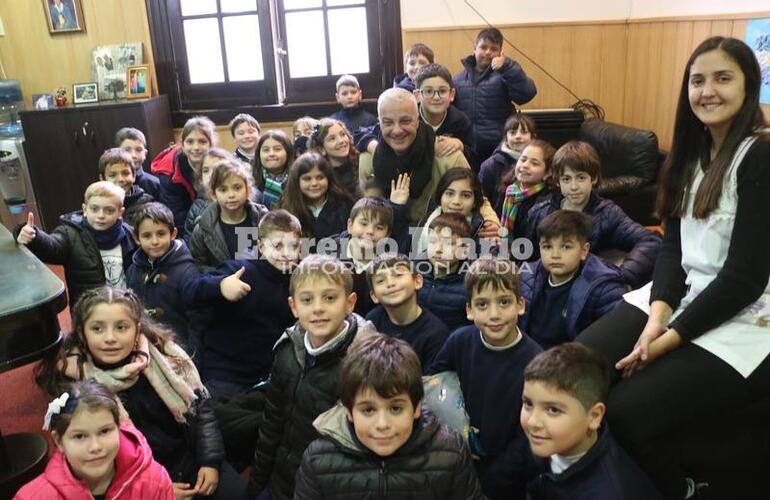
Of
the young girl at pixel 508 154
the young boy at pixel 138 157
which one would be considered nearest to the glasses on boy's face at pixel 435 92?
the young girl at pixel 508 154

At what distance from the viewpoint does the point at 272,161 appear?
3.00 meters

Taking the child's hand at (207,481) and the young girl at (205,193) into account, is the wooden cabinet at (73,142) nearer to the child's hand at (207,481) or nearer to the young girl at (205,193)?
the young girl at (205,193)

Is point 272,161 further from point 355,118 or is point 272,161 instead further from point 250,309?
point 355,118

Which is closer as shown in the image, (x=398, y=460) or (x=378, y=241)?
(x=398, y=460)

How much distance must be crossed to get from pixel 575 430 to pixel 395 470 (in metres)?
0.40

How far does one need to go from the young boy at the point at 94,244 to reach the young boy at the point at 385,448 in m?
1.53

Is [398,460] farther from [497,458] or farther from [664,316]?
[664,316]

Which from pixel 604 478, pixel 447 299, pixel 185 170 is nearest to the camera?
pixel 604 478

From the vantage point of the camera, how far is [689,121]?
1604mm

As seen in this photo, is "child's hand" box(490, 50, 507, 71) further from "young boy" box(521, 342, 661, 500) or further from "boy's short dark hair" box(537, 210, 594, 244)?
"young boy" box(521, 342, 661, 500)

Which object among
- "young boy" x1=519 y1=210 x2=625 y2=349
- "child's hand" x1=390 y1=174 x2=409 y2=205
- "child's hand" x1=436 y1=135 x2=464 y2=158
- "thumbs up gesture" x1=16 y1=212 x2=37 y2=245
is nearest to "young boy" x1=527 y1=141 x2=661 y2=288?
"young boy" x1=519 y1=210 x2=625 y2=349

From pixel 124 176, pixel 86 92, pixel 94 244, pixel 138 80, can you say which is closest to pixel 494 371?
pixel 94 244

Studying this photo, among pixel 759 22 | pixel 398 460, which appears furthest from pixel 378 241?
pixel 759 22

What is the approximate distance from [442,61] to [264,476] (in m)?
3.55
